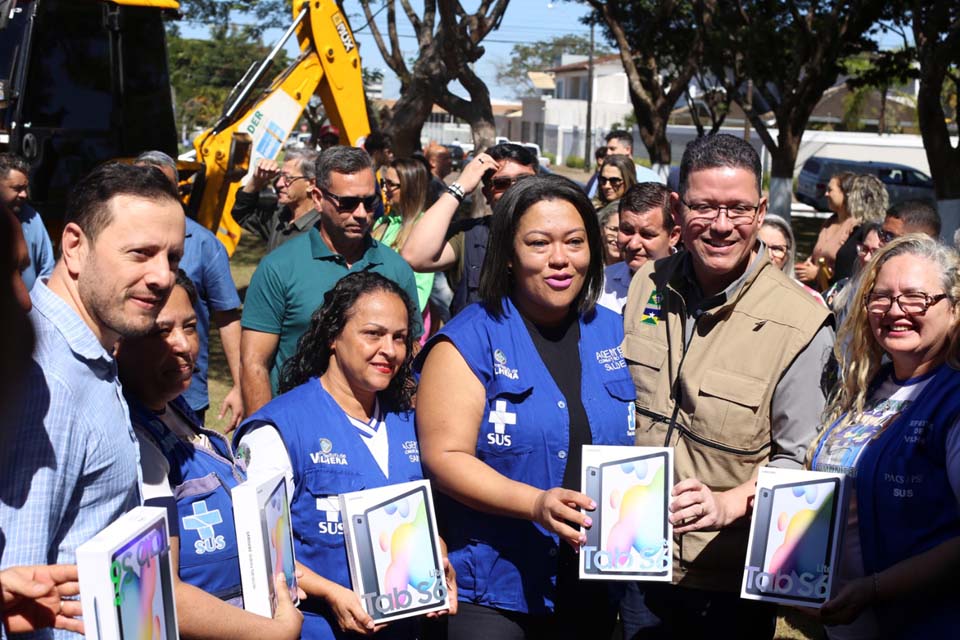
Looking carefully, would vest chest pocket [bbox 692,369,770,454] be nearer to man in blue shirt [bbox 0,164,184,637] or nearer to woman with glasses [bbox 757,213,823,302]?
man in blue shirt [bbox 0,164,184,637]

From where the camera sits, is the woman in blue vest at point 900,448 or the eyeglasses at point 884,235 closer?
the woman in blue vest at point 900,448

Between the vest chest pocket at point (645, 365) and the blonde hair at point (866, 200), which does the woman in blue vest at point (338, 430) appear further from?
the blonde hair at point (866, 200)

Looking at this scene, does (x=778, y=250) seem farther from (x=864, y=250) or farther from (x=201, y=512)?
(x=201, y=512)

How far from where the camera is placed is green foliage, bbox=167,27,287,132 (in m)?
36.7

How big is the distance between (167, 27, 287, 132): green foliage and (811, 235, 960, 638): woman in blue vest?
3474 centimetres

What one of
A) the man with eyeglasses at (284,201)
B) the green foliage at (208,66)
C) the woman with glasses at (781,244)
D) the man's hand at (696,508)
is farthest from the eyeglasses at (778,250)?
the green foliage at (208,66)

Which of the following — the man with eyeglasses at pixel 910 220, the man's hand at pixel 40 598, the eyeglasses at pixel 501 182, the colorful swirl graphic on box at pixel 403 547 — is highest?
the eyeglasses at pixel 501 182

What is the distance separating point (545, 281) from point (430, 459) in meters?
0.64

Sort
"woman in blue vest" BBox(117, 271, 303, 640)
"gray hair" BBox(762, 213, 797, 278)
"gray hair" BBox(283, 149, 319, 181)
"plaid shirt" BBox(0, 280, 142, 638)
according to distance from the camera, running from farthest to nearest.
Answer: "gray hair" BBox(283, 149, 319, 181) < "gray hair" BBox(762, 213, 797, 278) < "woman in blue vest" BBox(117, 271, 303, 640) < "plaid shirt" BBox(0, 280, 142, 638)

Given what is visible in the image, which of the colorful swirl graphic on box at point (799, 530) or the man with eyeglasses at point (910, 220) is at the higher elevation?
the man with eyeglasses at point (910, 220)

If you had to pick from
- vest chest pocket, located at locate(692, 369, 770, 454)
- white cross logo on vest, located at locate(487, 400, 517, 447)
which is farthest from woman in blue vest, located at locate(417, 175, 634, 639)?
vest chest pocket, located at locate(692, 369, 770, 454)

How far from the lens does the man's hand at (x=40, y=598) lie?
1921 mm

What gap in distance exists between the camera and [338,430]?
3254 mm

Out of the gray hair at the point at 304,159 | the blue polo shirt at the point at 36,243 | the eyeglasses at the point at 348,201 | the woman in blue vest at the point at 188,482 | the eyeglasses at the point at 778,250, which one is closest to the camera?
the woman in blue vest at the point at 188,482
